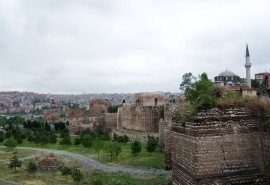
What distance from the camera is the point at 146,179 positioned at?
22.2 m

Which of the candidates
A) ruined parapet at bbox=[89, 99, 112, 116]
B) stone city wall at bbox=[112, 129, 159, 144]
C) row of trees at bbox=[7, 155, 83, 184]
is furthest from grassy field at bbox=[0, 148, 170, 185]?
ruined parapet at bbox=[89, 99, 112, 116]

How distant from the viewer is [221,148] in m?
9.45

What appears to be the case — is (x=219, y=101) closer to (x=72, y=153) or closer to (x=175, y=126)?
(x=175, y=126)

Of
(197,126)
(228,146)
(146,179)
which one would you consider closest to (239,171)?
(228,146)

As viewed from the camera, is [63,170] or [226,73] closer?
[63,170]

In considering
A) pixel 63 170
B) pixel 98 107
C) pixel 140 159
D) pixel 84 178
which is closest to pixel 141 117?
pixel 140 159

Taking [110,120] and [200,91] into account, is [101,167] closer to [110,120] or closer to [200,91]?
[200,91]

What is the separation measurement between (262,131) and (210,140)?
1.57 metres

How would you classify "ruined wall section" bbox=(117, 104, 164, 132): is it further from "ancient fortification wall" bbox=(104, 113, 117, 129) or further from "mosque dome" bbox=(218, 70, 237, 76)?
"mosque dome" bbox=(218, 70, 237, 76)

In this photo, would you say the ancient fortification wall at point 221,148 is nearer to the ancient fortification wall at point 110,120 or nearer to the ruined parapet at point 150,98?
the ruined parapet at point 150,98

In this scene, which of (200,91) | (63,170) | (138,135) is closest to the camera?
(200,91)

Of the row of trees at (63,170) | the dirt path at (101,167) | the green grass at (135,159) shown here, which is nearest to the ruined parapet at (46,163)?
the row of trees at (63,170)

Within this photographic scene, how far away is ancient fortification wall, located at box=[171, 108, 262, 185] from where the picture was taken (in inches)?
367

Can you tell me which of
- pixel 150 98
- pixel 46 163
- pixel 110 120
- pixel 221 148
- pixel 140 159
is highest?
pixel 150 98
